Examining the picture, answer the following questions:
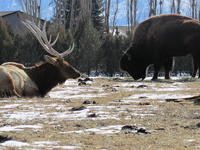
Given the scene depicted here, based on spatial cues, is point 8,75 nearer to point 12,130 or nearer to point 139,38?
point 12,130

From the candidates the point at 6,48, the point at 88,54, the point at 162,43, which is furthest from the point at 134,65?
the point at 6,48

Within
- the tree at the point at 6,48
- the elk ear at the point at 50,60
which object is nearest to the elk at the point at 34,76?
the elk ear at the point at 50,60

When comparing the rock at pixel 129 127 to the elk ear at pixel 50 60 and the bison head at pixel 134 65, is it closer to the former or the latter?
the elk ear at pixel 50 60

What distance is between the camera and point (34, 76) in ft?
23.7

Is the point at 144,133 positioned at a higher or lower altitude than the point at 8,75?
lower

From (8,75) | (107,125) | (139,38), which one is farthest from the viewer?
(139,38)

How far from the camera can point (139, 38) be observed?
538 inches

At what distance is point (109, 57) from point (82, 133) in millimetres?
18208

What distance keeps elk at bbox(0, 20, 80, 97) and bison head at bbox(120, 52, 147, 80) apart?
651cm

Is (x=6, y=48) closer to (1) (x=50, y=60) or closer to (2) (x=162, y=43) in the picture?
(2) (x=162, y=43)

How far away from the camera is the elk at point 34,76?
650cm

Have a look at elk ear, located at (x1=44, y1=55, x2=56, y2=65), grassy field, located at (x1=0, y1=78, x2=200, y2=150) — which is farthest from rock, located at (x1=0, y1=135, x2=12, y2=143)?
elk ear, located at (x1=44, y1=55, x2=56, y2=65)

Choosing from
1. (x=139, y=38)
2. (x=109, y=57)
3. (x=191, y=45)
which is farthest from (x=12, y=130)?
(x=109, y=57)

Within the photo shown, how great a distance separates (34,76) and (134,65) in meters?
7.28
